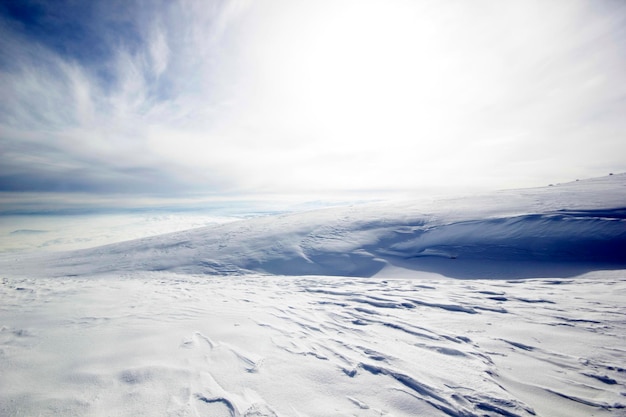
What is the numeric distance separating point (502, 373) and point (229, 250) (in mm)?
12652

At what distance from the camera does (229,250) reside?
13703mm

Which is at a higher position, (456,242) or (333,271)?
(456,242)

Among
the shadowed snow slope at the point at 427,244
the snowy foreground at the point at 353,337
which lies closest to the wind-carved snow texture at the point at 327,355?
the snowy foreground at the point at 353,337

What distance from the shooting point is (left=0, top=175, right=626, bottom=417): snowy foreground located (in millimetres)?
2711

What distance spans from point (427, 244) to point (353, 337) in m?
8.78

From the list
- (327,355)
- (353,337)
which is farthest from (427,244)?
(327,355)

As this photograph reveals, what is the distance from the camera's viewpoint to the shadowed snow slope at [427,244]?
9.28m

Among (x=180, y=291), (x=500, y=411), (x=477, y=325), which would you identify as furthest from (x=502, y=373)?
(x=180, y=291)

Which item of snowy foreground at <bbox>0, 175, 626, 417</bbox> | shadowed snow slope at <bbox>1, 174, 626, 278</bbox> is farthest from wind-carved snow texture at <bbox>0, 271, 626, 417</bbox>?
shadowed snow slope at <bbox>1, 174, 626, 278</bbox>

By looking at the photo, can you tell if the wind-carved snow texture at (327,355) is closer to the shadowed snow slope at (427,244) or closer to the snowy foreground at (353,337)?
the snowy foreground at (353,337)

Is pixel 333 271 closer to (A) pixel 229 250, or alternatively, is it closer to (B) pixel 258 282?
(B) pixel 258 282

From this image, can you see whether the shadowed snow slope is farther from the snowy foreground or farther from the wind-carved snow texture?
the wind-carved snow texture

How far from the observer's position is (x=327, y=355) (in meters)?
3.65

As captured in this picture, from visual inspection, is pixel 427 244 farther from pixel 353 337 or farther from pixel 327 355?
pixel 327 355
